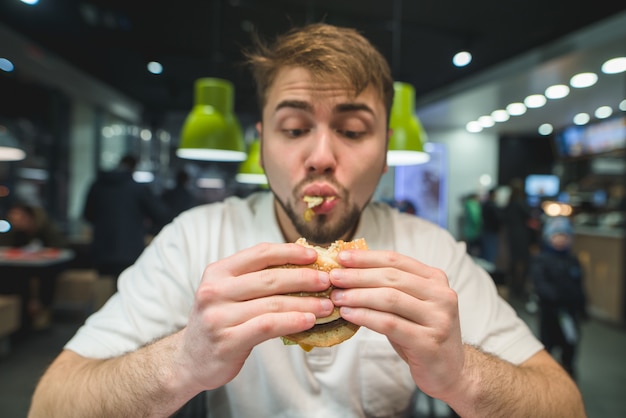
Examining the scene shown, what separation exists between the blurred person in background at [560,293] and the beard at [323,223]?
3423mm

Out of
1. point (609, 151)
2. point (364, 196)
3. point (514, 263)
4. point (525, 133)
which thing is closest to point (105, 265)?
point (364, 196)

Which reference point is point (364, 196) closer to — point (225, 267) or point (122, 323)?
point (225, 267)

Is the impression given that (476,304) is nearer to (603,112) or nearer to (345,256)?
(345,256)

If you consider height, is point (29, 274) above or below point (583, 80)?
below

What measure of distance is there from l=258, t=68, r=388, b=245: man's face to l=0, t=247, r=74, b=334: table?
449 cm

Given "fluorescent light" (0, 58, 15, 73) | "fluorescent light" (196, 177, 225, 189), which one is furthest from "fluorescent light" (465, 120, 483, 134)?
"fluorescent light" (0, 58, 15, 73)

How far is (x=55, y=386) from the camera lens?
105 cm

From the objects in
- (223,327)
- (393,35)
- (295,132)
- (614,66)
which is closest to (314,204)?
(295,132)

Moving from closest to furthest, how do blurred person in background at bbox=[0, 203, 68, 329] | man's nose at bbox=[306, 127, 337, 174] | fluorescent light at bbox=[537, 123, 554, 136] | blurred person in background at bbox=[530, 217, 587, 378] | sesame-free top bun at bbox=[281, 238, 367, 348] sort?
sesame-free top bun at bbox=[281, 238, 367, 348] < man's nose at bbox=[306, 127, 337, 174] < blurred person in background at bbox=[530, 217, 587, 378] < blurred person in background at bbox=[0, 203, 68, 329] < fluorescent light at bbox=[537, 123, 554, 136]

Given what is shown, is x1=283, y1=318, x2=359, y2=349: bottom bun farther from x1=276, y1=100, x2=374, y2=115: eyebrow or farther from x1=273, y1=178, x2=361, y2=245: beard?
x1=276, y1=100, x2=374, y2=115: eyebrow

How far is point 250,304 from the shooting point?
78 cm

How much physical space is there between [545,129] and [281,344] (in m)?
9.02

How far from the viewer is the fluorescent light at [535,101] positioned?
660 cm

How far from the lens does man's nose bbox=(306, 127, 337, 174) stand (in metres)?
1.13
